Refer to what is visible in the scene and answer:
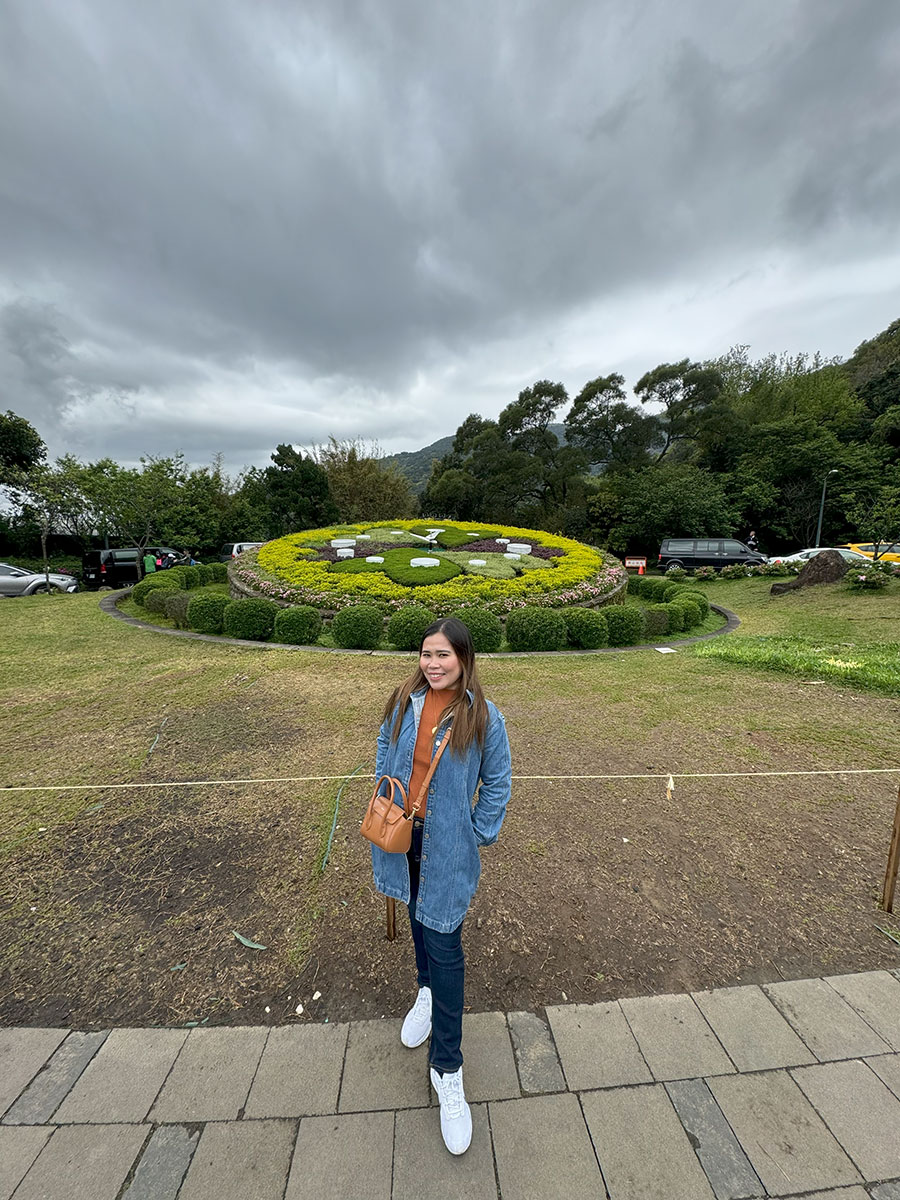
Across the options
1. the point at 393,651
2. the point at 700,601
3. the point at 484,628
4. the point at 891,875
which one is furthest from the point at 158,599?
the point at 700,601

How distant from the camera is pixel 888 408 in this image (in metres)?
23.1

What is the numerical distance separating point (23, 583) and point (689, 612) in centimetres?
1734

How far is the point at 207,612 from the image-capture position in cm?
816

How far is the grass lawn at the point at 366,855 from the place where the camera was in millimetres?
2047

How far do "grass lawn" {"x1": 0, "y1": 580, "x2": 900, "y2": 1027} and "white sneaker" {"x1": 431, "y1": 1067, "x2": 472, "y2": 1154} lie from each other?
44 cm

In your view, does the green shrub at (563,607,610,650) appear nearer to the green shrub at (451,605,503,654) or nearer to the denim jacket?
the green shrub at (451,605,503,654)

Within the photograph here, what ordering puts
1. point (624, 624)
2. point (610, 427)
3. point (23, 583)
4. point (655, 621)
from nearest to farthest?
point (624, 624), point (655, 621), point (23, 583), point (610, 427)

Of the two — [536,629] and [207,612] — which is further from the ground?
[207,612]

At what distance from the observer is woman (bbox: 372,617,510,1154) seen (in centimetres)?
154

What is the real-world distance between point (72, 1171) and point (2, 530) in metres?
27.8

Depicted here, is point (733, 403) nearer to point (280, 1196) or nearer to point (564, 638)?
point (564, 638)

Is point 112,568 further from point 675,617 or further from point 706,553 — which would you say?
point 706,553

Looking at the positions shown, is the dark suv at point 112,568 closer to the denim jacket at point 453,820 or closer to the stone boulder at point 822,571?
the denim jacket at point 453,820

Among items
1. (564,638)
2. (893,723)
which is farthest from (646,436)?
(893,723)
